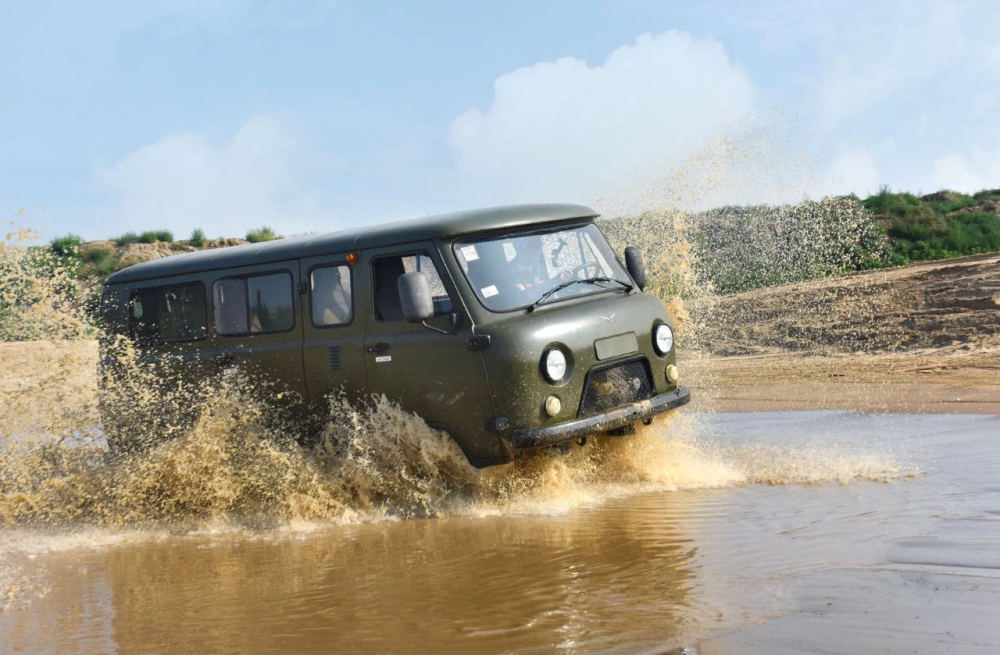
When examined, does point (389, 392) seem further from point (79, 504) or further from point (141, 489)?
point (79, 504)

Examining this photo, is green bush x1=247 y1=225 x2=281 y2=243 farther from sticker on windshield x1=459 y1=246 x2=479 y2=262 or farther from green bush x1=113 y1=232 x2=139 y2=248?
sticker on windshield x1=459 y1=246 x2=479 y2=262

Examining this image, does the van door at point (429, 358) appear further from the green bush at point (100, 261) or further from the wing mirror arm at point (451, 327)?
the green bush at point (100, 261)

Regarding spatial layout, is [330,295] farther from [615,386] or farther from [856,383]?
[856,383]

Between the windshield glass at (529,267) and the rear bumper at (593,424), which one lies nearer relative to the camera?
the rear bumper at (593,424)

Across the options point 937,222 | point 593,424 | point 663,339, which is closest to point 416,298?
point 593,424

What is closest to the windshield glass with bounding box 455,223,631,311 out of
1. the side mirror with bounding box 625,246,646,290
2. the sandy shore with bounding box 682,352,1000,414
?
the side mirror with bounding box 625,246,646,290

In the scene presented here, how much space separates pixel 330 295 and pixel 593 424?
2343 mm

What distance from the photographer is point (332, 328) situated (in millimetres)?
8141

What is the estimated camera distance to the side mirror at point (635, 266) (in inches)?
333

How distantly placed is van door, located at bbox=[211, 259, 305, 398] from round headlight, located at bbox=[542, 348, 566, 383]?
2184 millimetres

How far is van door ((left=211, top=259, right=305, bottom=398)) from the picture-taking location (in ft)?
27.5

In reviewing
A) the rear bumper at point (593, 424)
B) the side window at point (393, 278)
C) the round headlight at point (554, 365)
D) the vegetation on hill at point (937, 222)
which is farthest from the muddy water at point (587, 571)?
the vegetation on hill at point (937, 222)

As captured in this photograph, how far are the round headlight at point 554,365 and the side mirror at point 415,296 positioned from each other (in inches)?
34.4

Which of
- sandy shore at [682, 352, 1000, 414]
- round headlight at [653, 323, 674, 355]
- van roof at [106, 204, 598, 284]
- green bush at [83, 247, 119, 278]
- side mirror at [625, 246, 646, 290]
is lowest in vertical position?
sandy shore at [682, 352, 1000, 414]
